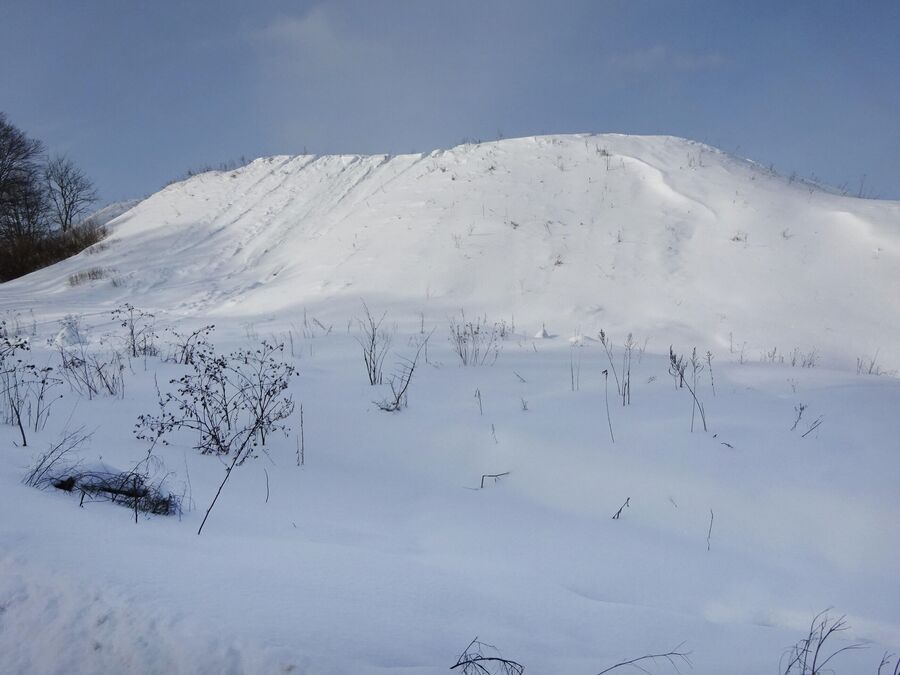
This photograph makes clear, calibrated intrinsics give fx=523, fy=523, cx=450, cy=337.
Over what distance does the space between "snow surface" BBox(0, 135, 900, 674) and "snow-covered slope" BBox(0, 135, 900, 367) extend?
0.07 metres

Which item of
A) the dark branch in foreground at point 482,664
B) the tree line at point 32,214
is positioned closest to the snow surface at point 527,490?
the dark branch in foreground at point 482,664

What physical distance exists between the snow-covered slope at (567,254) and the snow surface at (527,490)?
74 mm

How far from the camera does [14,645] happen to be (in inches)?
45.3

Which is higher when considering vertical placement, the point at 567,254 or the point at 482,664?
the point at 567,254

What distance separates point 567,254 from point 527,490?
7.00m

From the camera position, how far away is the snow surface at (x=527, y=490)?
4.37 feet

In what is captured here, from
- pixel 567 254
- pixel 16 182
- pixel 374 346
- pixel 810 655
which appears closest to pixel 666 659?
pixel 810 655

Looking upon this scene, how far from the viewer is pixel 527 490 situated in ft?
9.79

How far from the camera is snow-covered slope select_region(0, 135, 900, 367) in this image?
7734 mm

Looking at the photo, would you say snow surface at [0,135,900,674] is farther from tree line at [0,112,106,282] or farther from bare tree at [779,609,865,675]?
tree line at [0,112,106,282]

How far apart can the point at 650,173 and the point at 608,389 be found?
8.69 m

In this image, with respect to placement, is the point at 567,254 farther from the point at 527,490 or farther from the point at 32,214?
the point at 32,214

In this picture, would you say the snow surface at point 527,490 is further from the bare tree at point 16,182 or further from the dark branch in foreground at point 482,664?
the bare tree at point 16,182

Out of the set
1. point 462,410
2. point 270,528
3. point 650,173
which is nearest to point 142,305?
point 462,410
